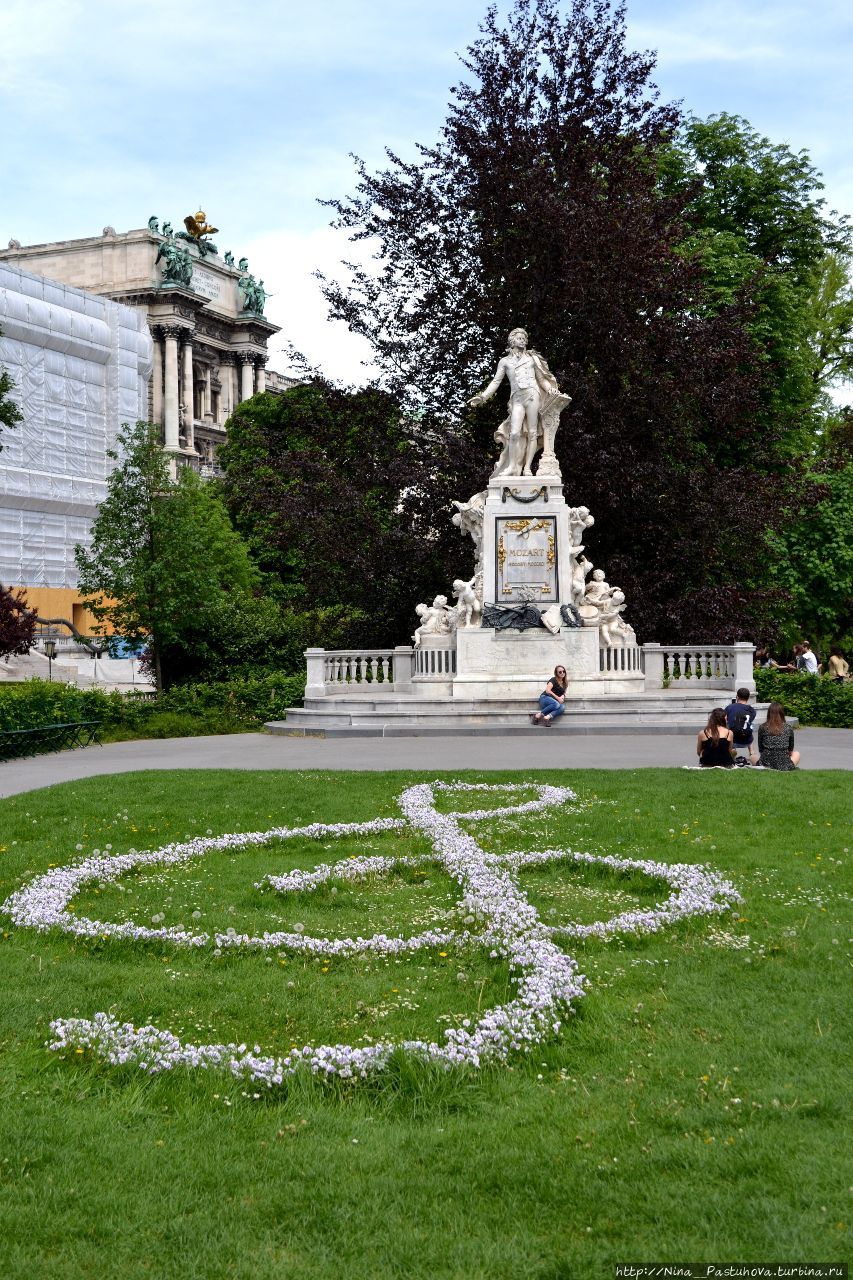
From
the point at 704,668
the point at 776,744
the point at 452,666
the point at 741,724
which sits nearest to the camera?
the point at 776,744

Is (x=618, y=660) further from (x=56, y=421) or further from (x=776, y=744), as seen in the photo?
(x=56, y=421)

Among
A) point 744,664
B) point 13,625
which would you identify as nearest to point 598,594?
point 744,664

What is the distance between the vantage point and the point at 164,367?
89875 mm

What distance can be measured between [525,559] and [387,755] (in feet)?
24.9

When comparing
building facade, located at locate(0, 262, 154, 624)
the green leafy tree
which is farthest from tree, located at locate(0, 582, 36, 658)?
building facade, located at locate(0, 262, 154, 624)

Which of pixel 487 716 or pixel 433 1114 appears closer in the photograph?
pixel 433 1114

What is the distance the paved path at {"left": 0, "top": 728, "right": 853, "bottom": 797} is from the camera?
615 inches

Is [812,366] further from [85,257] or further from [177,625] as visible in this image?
[85,257]

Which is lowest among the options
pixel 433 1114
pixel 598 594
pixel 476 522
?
pixel 433 1114

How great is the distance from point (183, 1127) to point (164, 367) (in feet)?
294

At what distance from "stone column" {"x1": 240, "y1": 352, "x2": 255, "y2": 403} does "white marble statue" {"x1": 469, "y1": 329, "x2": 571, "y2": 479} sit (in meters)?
77.6

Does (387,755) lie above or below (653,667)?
below

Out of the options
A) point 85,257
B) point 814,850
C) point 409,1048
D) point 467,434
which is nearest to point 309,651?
point 467,434

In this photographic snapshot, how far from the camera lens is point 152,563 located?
2892 centimetres
